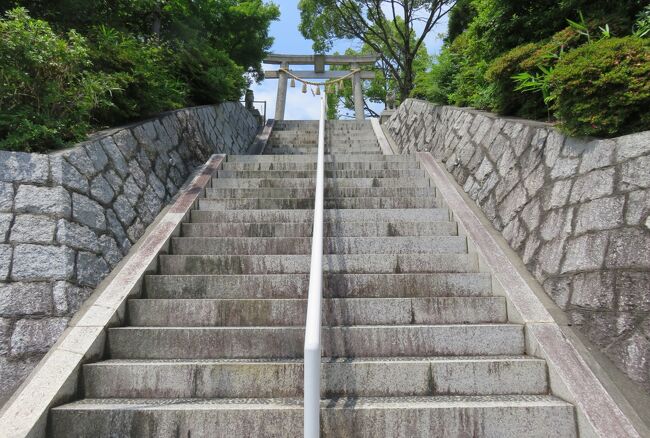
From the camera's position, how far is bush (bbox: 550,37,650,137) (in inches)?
114

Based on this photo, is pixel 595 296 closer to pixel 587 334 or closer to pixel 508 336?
pixel 587 334

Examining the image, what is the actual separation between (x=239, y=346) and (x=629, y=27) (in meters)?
4.74

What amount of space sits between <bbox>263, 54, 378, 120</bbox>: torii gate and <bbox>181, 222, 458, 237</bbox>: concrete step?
10.7 meters

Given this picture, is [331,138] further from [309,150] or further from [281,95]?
[281,95]

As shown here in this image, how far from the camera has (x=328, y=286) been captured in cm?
330

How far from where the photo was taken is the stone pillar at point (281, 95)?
1421cm

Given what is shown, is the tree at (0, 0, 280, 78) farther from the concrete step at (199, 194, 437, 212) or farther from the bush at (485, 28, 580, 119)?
the bush at (485, 28, 580, 119)


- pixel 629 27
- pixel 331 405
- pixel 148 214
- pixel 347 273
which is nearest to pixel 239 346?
pixel 331 405

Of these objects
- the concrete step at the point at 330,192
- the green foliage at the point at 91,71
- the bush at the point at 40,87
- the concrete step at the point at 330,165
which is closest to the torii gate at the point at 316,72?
the green foliage at the point at 91,71

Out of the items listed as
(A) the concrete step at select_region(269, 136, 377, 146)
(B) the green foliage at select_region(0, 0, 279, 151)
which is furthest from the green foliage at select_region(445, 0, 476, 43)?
(B) the green foliage at select_region(0, 0, 279, 151)

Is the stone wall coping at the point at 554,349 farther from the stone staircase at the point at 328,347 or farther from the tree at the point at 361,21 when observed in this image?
the tree at the point at 361,21

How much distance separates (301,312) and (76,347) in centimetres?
144

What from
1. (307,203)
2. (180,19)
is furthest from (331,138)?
(307,203)

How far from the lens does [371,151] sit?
8.91 metres
